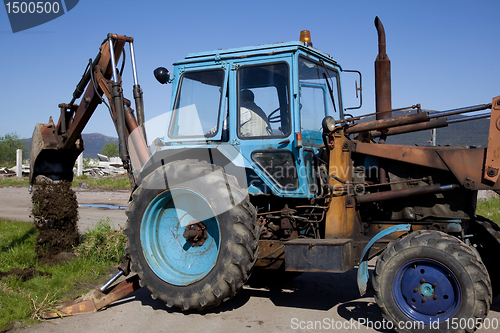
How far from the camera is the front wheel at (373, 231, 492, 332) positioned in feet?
12.1

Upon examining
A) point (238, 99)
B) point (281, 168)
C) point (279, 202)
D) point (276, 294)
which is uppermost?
point (238, 99)

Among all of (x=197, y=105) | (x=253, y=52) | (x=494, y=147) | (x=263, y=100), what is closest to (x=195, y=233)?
(x=197, y=105)

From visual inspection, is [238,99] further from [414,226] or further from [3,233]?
[3,233]

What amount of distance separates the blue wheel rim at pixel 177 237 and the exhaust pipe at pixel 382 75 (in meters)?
3.51

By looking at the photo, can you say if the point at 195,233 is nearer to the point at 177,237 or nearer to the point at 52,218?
→ the point at 177,237

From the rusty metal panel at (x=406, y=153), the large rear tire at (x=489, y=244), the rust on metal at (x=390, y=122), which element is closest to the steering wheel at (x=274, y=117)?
the rust on metal at (x=390, y=122)

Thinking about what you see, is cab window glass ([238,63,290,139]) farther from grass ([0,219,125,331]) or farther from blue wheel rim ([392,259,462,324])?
grass ([0,219,125,331])

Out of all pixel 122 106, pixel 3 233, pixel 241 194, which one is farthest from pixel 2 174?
pixel 241 194

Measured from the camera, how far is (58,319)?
469 cm

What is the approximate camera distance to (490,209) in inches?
437

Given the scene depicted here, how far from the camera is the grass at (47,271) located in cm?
474

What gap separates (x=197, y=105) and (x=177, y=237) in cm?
166

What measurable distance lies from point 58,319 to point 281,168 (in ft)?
9.89

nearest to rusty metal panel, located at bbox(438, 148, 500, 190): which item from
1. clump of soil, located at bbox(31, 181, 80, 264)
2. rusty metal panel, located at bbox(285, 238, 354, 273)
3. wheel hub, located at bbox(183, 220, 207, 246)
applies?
rusty metal panel, located at bbox(285, 238, 354, 273)
